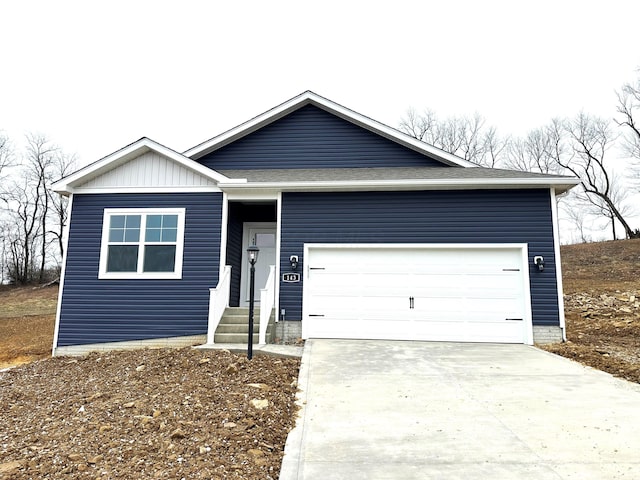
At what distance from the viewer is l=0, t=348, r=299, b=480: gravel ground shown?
9.56ft

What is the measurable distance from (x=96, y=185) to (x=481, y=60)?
16840 mm

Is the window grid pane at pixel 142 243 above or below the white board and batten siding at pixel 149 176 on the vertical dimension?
below

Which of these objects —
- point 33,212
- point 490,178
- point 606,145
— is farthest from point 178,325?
point 606,145

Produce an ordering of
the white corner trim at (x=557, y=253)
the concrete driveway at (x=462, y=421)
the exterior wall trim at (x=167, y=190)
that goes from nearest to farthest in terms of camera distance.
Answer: the concrete driveway at (x=462, y=421) < the white corner trim at (x=557, y=253) < the exterior wall trim at (x=167, y=190)

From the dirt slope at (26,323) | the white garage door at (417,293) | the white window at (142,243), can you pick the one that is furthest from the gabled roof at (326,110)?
the dirt slope at (26,323)

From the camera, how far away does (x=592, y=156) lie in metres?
28.0

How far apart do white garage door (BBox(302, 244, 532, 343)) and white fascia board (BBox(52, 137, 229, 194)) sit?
9.17 feet

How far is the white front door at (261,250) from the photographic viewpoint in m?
9.79

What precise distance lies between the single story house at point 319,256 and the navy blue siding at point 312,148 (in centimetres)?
172

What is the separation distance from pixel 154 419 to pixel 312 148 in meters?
8.06

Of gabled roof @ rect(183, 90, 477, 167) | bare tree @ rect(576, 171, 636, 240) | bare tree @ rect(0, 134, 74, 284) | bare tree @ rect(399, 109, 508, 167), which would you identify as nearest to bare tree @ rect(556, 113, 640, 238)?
bare tree @ rect(576, 171, 636, 240)

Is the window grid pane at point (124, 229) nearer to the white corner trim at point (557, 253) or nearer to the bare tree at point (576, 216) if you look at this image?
the white corner trim at point (557, 253)

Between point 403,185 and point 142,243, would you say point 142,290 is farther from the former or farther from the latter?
point 403,185

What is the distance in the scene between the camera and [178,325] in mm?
7941
